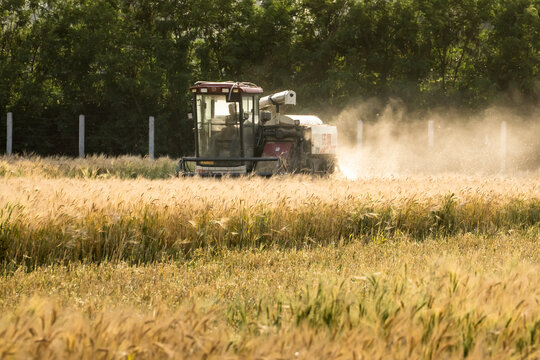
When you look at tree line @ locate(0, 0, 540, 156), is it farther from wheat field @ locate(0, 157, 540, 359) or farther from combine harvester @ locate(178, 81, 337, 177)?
wheat field @ locate(0, 157, 540, 359)

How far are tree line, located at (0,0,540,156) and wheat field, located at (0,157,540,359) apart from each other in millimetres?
18783

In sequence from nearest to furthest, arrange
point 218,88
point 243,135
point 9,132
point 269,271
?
point 269,271
point 218,88
point 243,135
point 9,132

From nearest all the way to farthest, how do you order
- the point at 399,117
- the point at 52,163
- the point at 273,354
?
the point at 273,354
the point at 52,163
the point at 399,117

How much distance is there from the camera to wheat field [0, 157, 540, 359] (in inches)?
100

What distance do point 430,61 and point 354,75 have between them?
3.44 m

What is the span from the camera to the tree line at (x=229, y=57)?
28.5m

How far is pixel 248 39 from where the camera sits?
30.2 m

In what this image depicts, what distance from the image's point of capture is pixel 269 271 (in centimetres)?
578

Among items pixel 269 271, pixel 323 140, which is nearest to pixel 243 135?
pixel 323 140

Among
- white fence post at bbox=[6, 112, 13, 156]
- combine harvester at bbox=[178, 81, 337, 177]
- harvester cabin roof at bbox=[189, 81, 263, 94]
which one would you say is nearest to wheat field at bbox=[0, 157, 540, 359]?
combine harvester at bbox=[178, 81, 337, 177]

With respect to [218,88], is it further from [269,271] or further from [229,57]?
[229,57]

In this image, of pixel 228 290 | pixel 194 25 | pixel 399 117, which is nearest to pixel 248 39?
pixel 194 25

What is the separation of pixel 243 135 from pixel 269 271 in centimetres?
1096

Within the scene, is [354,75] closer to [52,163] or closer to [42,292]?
[52,163]
